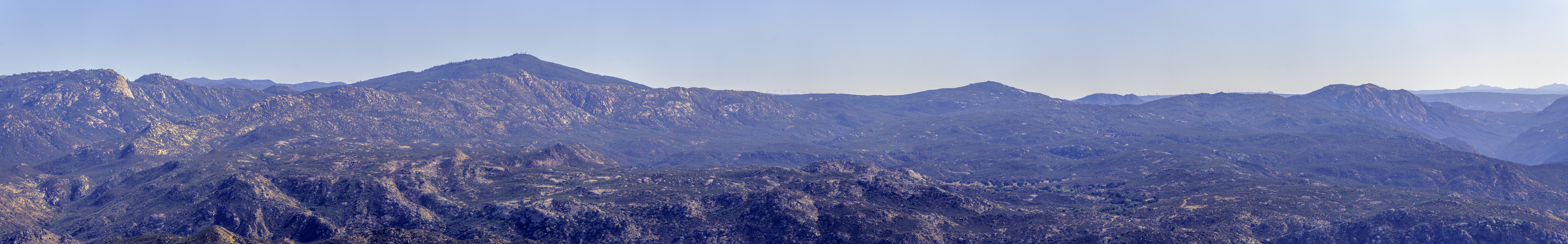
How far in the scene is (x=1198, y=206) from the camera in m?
158

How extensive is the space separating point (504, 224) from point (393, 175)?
51500 millimetres

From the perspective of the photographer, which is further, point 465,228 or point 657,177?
point 657,177

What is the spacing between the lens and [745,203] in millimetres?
154375

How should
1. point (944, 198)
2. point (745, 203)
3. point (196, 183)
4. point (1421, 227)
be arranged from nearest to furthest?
point (1421, 227) < point (745, 203) < point (944, 198) < point (196, 183)

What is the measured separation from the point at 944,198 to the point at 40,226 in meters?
168

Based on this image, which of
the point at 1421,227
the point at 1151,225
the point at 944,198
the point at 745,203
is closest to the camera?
the point at 1421,227

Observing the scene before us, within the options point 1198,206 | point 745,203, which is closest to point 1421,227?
point 1198,206

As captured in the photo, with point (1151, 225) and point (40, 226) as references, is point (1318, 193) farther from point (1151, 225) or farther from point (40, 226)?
point (40, 226)

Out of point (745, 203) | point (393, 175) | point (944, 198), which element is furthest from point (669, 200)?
point (393, 175)

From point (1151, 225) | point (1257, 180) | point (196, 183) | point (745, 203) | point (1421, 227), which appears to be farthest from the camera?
point (1257, 180)

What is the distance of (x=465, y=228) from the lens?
148m

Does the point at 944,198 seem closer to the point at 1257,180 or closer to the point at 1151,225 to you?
the point at 1151,225

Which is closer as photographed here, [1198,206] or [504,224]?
[504,224]

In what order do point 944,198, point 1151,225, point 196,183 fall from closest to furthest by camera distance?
point 1151,225 → point 944,198 → point 196,183
